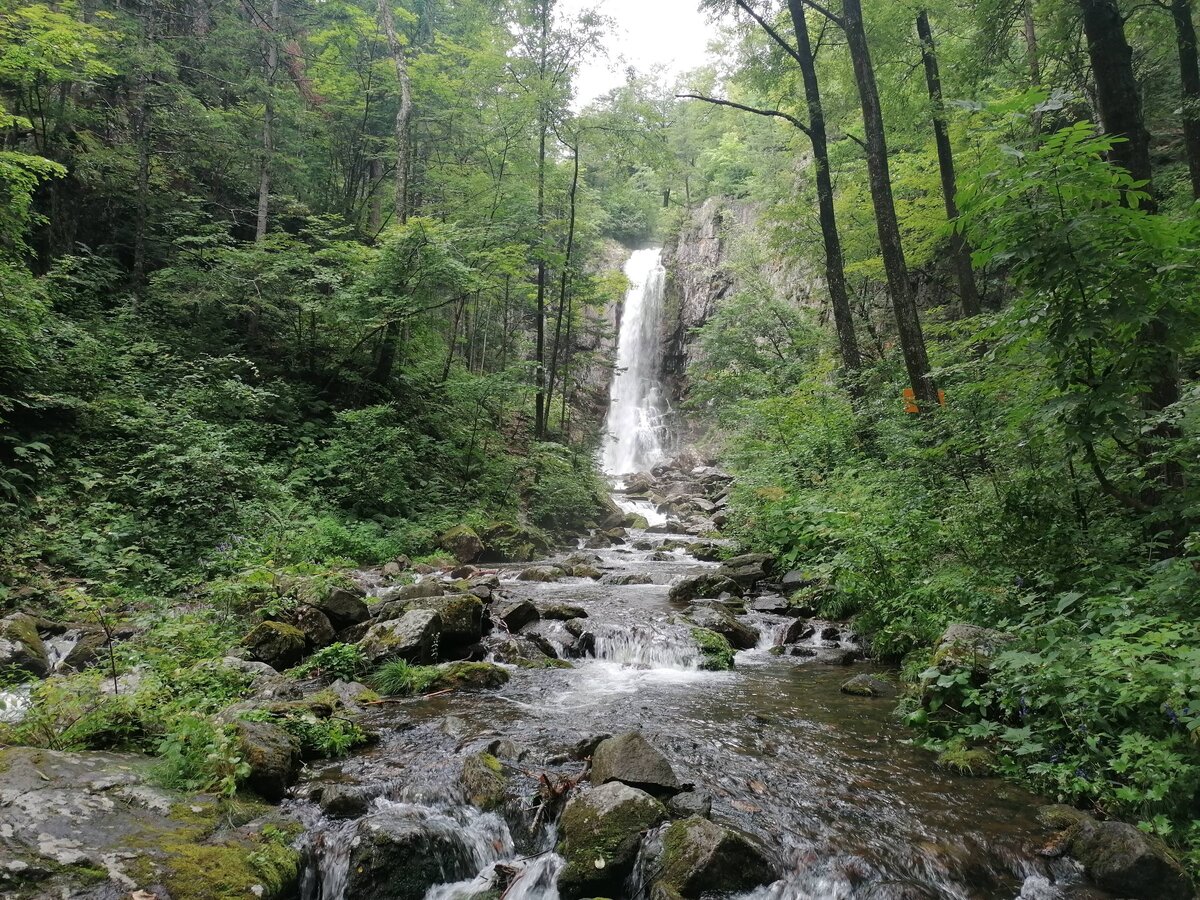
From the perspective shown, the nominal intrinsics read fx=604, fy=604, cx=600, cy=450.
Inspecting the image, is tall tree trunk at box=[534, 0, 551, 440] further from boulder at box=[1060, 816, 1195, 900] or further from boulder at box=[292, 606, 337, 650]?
boulder at box=[1060, 816, 1195, 900]

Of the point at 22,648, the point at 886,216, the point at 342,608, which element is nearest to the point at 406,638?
the point at 342,608

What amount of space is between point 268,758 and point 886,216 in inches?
411

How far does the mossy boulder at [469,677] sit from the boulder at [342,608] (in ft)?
5.17

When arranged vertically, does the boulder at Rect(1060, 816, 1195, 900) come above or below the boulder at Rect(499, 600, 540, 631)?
below

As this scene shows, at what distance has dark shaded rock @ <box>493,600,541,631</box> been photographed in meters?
8.56

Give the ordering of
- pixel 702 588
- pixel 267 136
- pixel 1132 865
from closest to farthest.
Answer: pixel 1132 865
pixel 702 588
pixel 267 136

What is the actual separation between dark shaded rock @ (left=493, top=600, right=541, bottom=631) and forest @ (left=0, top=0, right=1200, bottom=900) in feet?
4.24

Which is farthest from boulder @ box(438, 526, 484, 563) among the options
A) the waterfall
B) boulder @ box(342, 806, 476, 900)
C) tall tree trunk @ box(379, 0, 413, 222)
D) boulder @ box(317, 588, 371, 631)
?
the waterfall

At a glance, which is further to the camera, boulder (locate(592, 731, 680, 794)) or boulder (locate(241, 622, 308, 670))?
boulder (locate(241, 622, 308, 670))

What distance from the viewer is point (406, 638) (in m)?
6.86

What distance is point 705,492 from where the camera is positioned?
87.6ft

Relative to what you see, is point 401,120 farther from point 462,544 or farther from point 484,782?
point 484,782

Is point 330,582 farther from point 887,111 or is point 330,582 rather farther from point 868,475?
point 887,111

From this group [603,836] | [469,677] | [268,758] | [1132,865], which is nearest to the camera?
[1132,865]
